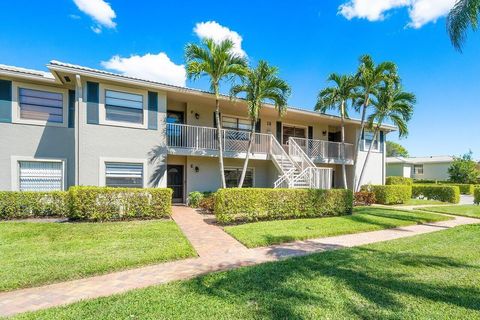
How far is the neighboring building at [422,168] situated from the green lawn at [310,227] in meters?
29.4

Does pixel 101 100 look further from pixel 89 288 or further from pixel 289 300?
pixel 289 300

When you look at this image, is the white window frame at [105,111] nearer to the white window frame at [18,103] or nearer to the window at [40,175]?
the white window frame at [18,103]

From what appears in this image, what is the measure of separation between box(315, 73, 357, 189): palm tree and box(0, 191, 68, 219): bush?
47.6ft

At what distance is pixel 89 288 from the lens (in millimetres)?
4125

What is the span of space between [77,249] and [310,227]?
22.0 ft

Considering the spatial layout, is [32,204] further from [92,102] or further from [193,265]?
[193,265]

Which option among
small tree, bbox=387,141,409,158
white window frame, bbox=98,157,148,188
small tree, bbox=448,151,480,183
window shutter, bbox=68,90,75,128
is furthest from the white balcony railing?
small tree, bbox=387,141,409,158

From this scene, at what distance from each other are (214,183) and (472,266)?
11616 mm

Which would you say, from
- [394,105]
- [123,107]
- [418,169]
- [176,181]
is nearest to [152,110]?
[123,107]

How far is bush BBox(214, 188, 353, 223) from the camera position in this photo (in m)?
8.88

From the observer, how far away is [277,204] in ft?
32.0

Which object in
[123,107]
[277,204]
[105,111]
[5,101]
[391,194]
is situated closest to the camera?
[277,204]

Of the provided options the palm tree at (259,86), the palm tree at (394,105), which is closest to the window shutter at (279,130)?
the palm tree at (259,86)

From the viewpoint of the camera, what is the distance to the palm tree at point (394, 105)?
15.5 m
